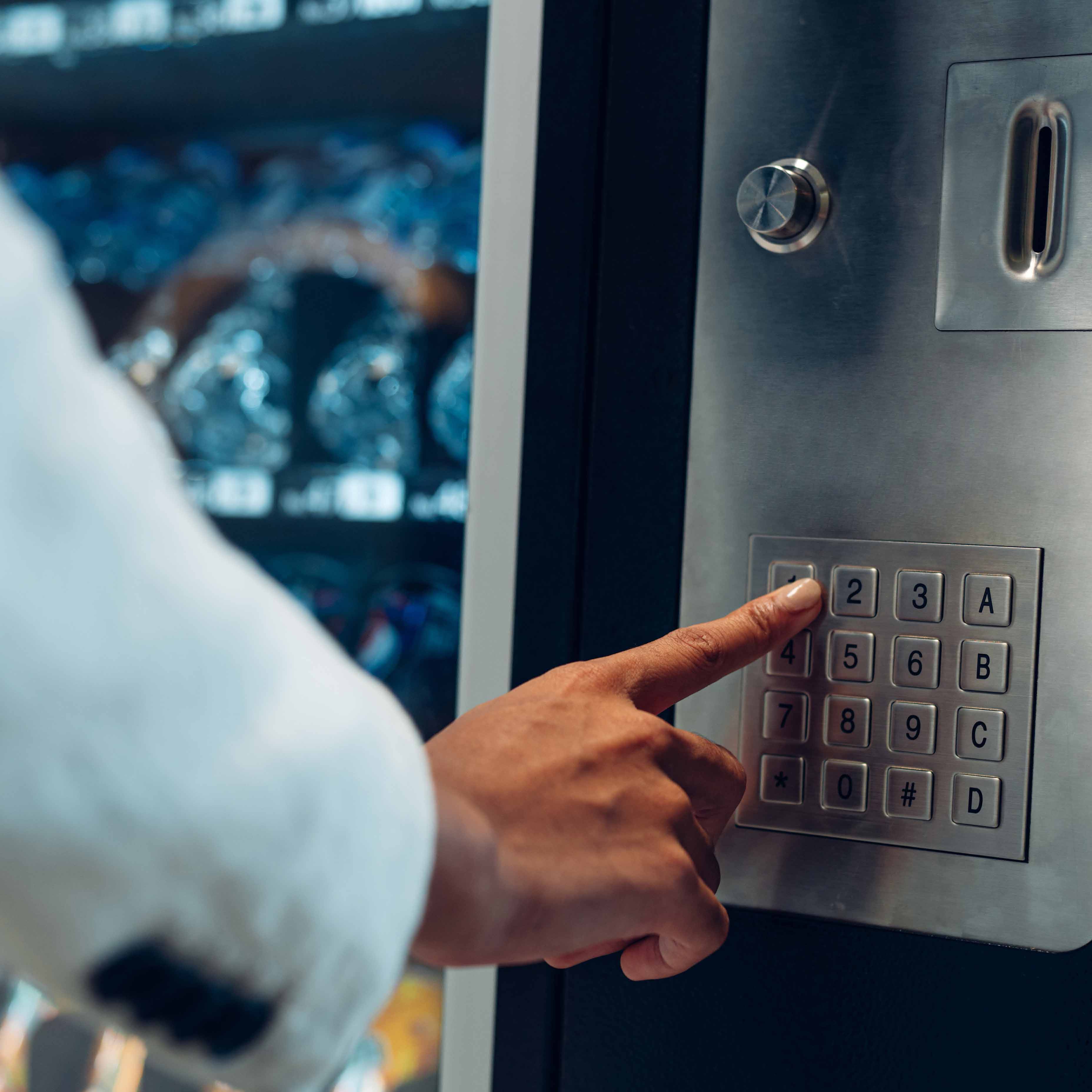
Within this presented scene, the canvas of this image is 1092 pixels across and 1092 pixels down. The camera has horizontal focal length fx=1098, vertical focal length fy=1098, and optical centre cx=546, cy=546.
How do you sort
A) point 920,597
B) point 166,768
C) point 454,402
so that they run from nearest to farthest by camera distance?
point 166,768
point 920,597
point 454,402

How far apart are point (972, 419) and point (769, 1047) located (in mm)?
342

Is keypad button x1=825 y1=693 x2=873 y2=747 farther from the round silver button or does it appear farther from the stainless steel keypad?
the round silver button

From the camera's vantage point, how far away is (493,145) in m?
0.63

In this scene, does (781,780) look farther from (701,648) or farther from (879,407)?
(879,407)

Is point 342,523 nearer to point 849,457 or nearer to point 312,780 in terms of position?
point 849,457

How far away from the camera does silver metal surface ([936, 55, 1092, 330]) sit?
1.69 feet

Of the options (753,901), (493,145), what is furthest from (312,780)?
→ (493,145)

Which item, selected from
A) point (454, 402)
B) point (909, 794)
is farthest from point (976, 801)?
point (454, 402)

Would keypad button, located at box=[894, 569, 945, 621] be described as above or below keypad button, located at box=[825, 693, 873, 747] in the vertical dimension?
above

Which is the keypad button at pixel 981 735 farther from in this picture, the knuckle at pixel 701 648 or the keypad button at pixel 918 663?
the knuckle at pixel 701 648

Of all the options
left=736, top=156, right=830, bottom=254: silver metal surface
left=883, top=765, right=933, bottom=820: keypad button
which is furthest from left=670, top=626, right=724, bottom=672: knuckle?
left=736, top=156, right=830, bottom=254: silver metal surface

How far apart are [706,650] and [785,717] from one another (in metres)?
0.07

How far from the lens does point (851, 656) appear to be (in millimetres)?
551

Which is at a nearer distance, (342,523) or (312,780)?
(312,780)
